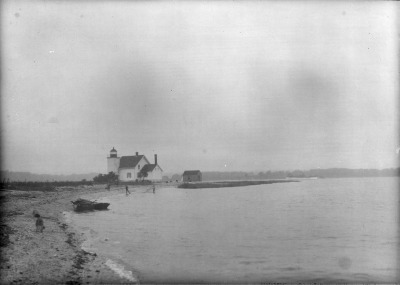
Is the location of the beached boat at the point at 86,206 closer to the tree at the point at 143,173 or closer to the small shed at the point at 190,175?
the tree at the point at 143,173

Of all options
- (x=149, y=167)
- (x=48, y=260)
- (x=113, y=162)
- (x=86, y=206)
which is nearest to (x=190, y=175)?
(x=149, y=167)

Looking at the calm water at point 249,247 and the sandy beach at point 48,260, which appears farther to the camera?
the calm water at point 249,247

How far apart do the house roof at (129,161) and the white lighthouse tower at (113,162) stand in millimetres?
1058

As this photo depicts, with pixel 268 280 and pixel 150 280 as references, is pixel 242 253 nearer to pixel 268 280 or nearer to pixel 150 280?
pixel 268 280

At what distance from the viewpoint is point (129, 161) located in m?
77.9

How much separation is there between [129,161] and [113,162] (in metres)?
3.34

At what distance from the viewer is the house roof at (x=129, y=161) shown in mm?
77375

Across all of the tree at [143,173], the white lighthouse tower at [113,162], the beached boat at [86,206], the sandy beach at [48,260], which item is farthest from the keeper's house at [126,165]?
the sandy beach at [48,260]

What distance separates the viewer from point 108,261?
44.2 feet

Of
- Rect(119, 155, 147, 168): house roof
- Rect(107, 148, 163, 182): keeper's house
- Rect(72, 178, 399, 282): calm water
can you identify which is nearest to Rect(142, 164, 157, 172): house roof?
Rect(107, 148, 163, 182): keeper's house

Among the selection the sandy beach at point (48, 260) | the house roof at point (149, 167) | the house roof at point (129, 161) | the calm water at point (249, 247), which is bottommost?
the calm water at point (249, 247)

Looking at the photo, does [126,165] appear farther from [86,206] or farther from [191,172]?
[86,206]

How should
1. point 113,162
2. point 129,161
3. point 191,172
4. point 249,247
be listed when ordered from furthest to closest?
point 191,172, point 129,161, point 113,162, point 249,247

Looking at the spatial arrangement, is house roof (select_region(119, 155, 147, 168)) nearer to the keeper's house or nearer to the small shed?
the keeper's house
